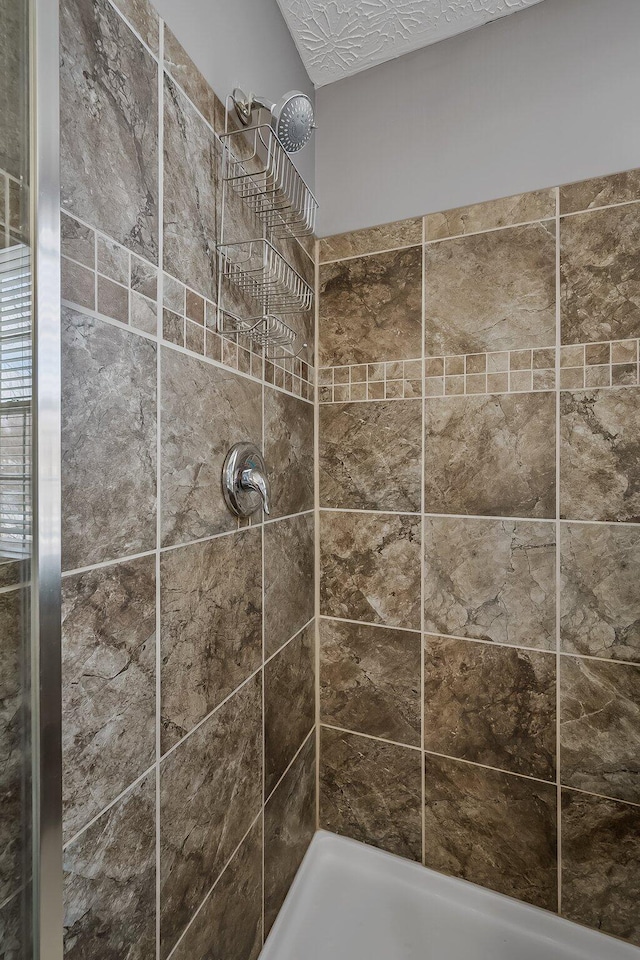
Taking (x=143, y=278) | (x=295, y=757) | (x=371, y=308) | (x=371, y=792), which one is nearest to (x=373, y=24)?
(x=371, y=308)

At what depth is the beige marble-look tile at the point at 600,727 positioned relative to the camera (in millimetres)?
1086

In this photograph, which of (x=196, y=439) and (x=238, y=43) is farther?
(x=238, y=43)

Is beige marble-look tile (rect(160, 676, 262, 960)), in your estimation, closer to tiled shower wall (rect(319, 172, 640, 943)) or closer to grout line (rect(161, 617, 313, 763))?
grout line (rect(161, 617, 313, 763))

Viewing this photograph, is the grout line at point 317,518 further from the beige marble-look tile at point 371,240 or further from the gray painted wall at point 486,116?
the gray painted wall at point 486,116

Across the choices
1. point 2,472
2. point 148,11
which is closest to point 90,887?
point 2,472

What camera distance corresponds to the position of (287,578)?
119 cm

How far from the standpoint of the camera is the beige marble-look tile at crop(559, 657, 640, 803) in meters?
1.09

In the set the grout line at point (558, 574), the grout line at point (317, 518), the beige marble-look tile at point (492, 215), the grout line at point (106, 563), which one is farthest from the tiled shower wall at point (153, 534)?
the grout line at point (558, 574)

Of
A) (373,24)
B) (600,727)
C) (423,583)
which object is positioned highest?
(373,24)

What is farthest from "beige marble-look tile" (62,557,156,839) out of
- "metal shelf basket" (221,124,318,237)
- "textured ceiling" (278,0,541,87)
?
"textured ceiling" (278,0,541,87)

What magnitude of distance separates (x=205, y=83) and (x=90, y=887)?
124cm

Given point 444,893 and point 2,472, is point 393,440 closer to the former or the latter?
point 2,472

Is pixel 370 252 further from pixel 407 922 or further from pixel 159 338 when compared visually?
pixel 407 922

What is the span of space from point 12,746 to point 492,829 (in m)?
1.25
